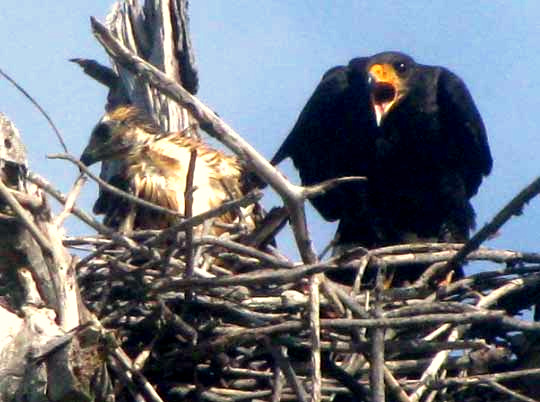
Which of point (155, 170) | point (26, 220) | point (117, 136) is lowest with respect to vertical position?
point (26, 220)

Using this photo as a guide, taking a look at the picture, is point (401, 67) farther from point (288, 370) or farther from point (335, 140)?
point (288, 370)

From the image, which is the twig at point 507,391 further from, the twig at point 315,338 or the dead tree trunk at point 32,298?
the dead tree trunk at point 32,298

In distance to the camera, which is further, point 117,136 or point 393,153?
point 393,153

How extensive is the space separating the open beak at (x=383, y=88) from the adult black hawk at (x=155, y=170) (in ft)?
3.99

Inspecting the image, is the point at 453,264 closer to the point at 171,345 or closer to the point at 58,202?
the point at 171,345

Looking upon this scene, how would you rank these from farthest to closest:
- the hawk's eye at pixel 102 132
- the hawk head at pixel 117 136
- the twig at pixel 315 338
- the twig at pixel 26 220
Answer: the hawk's eye at pixel 102 132 → the hawk head at pixel 117 136 → the twig at pixel 315 338 → the twig at pixel 26 220

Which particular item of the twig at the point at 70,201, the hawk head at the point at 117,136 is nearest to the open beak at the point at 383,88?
the hawk head at the point at 117,136

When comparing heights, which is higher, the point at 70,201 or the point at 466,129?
the point at 466,129

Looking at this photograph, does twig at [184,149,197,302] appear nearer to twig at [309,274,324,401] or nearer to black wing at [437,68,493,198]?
twig at [309,274,324,401]

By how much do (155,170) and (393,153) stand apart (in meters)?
1.53

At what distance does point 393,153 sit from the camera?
8109 millimetres

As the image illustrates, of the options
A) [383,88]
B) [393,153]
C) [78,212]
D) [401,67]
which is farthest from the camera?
[401,67]

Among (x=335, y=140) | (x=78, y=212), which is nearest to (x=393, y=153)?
(x=335, y=140)

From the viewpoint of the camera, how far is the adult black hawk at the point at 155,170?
7082 millimetres
